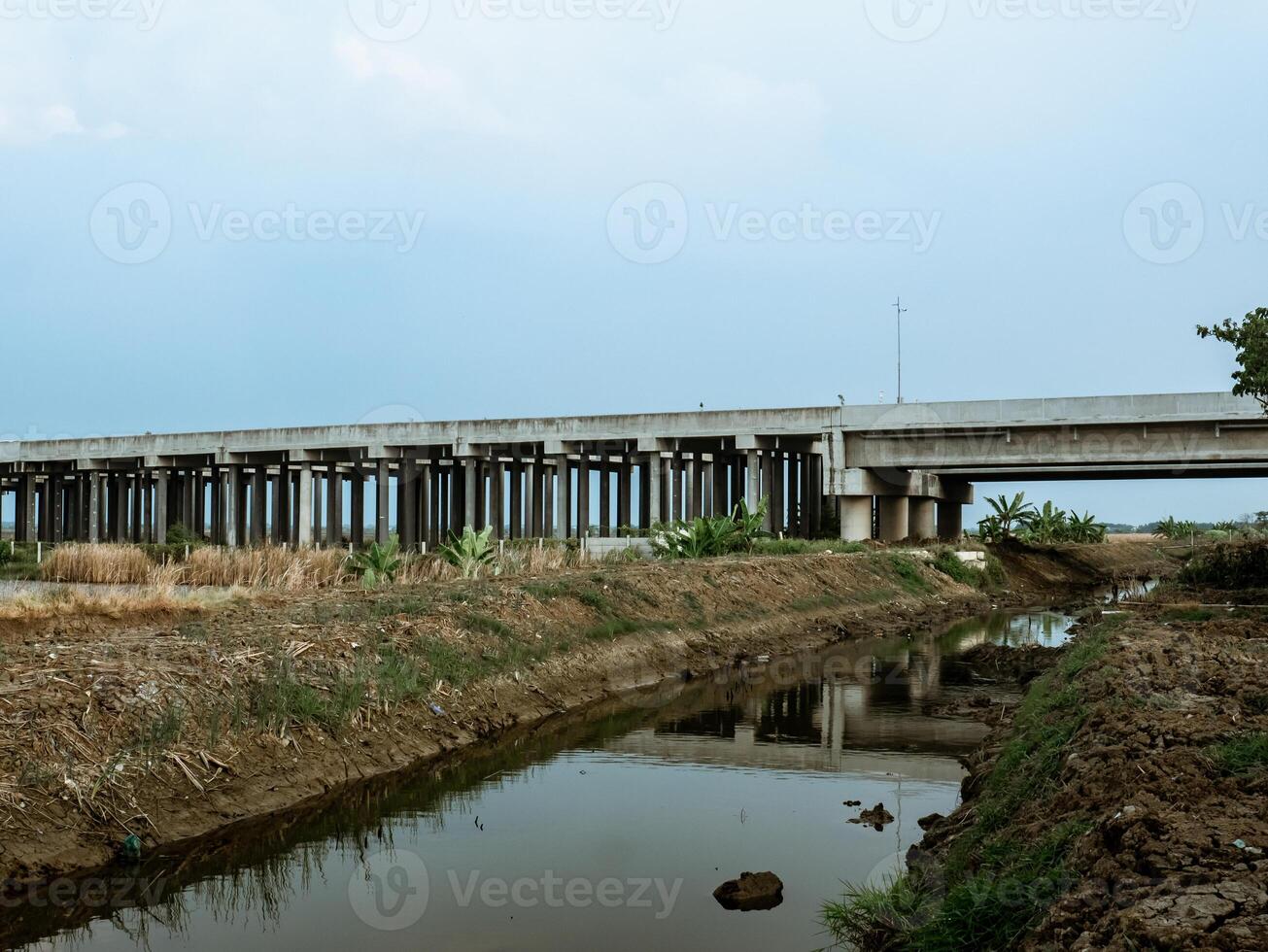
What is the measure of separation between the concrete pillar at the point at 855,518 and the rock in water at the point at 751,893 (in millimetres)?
34915

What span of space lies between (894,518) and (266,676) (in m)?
36.5

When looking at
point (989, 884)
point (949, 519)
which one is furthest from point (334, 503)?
point (989, 884)

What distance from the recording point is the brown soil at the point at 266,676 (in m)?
9.05

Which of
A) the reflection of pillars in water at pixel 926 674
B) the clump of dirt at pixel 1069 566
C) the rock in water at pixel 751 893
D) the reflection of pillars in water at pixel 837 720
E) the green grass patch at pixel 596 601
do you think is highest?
the green grass patch at pixel 596 601

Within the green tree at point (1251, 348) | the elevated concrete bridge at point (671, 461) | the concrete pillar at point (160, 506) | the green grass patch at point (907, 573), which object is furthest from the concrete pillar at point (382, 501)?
the green tree at point (1251, 348)

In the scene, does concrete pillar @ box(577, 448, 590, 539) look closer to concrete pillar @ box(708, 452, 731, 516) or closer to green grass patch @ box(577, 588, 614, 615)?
concrete pillar @ box(708, 452, 731, 516)

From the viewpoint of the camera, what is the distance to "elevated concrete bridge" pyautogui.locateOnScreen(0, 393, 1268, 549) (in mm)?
39219

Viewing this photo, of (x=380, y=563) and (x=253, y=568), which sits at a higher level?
(x=380, y=563)

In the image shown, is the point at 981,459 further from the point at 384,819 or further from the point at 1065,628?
Result: the point at 384,819

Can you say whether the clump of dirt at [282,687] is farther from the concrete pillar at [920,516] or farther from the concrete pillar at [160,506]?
the concrete pillar at [160,506]

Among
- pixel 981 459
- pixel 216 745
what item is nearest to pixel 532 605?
pixel 216 745

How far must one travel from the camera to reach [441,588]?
18.9m

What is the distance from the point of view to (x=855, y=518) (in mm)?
42812

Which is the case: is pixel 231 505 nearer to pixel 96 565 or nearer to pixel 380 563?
pixel 96 565
